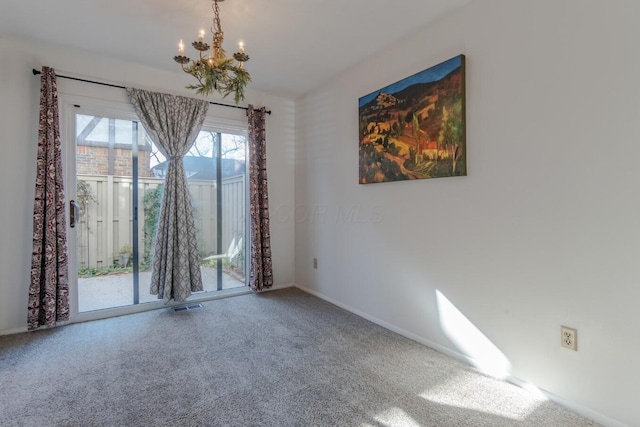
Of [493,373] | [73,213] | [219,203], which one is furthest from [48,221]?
[493,373]

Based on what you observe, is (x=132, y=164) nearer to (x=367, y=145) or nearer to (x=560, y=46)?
(x=367, y=145)

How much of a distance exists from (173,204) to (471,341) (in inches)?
118

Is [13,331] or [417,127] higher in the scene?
[417,127]

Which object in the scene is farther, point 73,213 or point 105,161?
point 105,161

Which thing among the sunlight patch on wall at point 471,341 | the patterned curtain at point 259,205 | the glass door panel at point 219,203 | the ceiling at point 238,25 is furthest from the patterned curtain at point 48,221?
the sunlight patch on wall at point 471,341

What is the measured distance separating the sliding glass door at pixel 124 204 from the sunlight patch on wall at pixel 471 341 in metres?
2.62

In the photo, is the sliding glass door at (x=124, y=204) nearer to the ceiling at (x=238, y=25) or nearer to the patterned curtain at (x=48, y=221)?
the patterned curtain at (x=48, y=221)

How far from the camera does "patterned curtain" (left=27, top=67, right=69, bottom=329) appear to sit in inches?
109

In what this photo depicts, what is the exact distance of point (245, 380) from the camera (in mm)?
2059

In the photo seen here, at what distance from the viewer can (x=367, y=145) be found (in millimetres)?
3084

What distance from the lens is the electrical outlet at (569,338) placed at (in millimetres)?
1758

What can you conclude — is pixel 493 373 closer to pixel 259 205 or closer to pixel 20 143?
pixel 259 205

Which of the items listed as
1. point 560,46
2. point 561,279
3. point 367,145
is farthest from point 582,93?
point 367,145

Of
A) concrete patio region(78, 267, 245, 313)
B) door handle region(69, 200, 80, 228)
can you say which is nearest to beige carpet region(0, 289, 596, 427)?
concrete patio region(78, 267, 245, 313)
